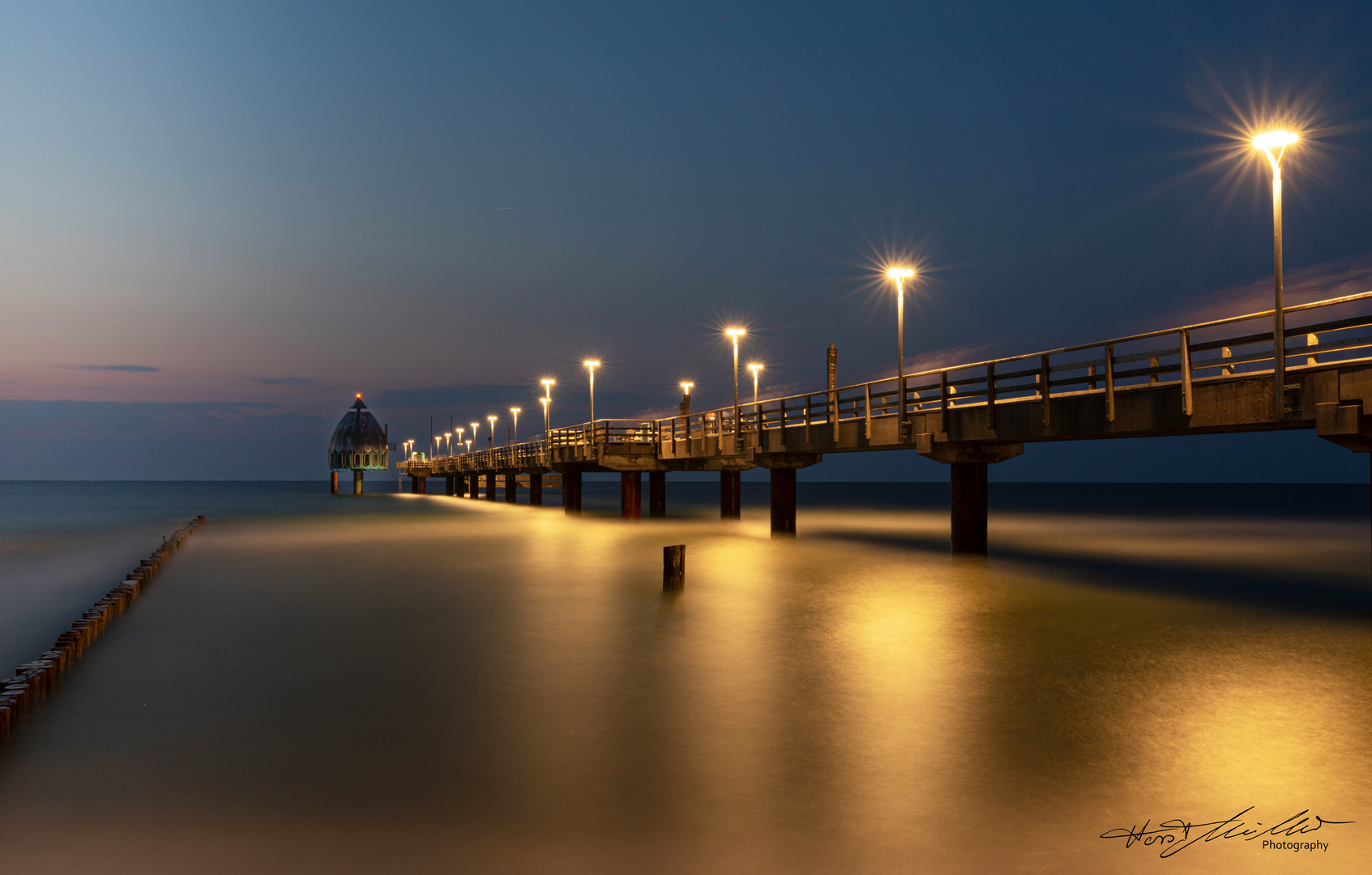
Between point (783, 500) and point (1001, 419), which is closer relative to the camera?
point (1001, 419)

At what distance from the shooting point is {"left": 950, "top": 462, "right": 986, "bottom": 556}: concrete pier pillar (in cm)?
2661

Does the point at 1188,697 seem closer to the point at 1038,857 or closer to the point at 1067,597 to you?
the point at 1038,857

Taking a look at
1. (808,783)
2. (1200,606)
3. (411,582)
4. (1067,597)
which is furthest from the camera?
(411,582)

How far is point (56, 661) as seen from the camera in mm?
12914

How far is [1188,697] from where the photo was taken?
11.5 metres

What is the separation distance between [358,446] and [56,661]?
413 feet

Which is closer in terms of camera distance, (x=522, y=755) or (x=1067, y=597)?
(x=522, y=755)

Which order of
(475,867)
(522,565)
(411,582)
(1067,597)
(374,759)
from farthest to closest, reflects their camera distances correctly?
1. (522,565)
2. (411,582)
3. (1067,597)
4. (374,759)
5. (475,867)

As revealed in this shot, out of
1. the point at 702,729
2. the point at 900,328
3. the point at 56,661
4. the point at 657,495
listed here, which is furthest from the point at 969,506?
the point at 657,495

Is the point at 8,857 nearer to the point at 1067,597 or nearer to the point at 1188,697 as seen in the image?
the point at 1188,697

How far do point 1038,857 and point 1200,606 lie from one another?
1562cm

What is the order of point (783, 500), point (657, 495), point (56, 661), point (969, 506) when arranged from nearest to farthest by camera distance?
point (56, 661) < point (969, 506) < point (783, 500) < point (657, 495)

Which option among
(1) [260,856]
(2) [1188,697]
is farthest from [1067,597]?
(1) [260,856]
